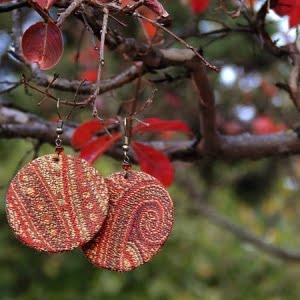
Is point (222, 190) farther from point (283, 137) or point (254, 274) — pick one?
point (283, 137)

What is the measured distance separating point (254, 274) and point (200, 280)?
0.89 ft

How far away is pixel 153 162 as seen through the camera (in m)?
1.43

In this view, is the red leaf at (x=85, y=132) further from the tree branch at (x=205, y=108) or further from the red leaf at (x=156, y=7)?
the red leaf at (x=156, y=7)

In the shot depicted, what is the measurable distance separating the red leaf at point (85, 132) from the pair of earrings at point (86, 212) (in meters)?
0.47

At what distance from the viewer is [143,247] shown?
3.21ft

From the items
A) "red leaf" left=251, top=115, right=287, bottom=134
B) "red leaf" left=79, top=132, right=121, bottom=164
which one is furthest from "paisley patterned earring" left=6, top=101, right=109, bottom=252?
"red leaf" left=251, top=115, right=287, bottom=134

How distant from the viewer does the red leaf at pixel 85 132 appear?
4.79 ft

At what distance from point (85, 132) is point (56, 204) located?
538mm

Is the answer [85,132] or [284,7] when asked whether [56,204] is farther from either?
[284,7]

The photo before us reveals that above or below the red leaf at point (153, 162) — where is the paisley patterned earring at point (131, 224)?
above

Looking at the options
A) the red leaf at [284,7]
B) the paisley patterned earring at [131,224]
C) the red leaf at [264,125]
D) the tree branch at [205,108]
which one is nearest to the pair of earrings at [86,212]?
the paisley patterned earring at [131,224]

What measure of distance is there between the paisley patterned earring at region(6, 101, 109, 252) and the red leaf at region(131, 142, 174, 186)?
453mm

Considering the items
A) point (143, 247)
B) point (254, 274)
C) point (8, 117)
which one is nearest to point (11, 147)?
point (254, 274)

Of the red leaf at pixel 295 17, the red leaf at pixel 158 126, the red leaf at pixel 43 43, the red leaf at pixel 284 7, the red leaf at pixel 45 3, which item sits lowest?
the red leaf at pixel 158 126
